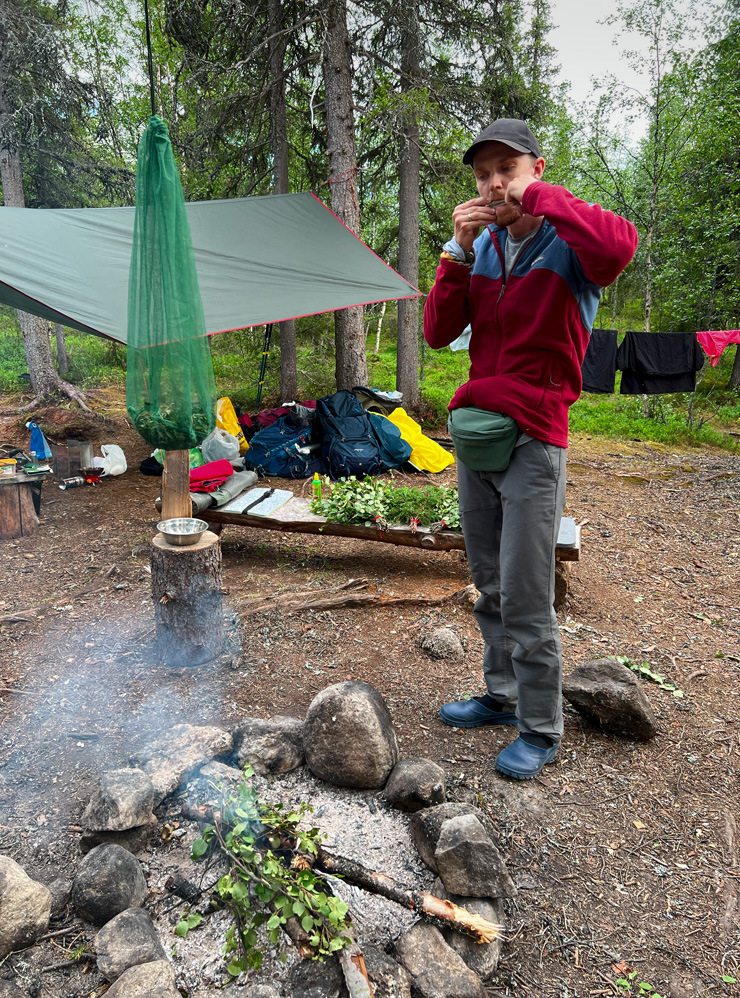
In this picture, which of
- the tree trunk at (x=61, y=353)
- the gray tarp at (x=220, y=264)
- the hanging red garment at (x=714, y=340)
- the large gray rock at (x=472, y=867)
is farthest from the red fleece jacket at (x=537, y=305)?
the tree trunk at (x=61, y=353)

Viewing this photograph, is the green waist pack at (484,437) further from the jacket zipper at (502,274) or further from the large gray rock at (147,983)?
the large gray rock at (147,983)

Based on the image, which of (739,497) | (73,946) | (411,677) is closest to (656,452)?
(739,497)

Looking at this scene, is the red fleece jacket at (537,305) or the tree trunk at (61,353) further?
the tree trunk at (61,353)

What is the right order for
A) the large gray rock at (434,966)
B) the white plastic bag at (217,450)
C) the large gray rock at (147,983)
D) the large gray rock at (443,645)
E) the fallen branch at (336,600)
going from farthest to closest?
the white plastic bag at (217,450)
the fallen branch at (336,600)
the large gray rock at (443,645)
the large gray rock at (434,966)
the large gray rock at (147,983)

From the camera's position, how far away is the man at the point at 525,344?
1638 millimetres

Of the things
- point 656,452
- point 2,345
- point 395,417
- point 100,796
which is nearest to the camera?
point 100,796

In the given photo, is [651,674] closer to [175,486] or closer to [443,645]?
[443,645]

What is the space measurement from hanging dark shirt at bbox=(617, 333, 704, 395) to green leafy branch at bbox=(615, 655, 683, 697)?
13.4 ft

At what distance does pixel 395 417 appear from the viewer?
6234 millimetres

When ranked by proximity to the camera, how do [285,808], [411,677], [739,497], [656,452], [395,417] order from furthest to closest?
[656,452] → [395,417] → [739,497] → [411,677] → [285,808]

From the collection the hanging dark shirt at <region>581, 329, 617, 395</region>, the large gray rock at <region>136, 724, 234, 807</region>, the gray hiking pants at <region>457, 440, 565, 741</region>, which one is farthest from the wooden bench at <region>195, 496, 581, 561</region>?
the hanging dark shirt at <region>581, 329, 617, 395</region>

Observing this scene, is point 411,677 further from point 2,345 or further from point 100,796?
point 2,345

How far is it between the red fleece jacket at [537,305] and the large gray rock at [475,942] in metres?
1.19

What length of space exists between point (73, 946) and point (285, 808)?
584 mm
